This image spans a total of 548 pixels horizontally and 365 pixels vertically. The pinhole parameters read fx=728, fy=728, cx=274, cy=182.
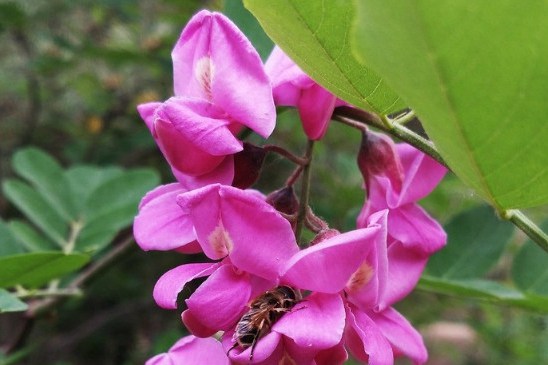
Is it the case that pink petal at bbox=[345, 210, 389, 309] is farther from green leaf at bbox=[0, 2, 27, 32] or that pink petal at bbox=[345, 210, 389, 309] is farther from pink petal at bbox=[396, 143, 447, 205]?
green leaf at bbox=[0, 2, 27, 32]

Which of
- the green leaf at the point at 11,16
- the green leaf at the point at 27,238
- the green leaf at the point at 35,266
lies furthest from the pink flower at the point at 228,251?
the green leaf at the point at 11,16

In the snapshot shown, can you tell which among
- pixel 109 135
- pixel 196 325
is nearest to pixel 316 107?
pixel 196 325

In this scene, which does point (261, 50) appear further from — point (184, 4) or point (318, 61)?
point (184, 4)

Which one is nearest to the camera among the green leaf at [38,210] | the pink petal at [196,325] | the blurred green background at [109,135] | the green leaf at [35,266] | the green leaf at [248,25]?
the pink petal at [196,325]

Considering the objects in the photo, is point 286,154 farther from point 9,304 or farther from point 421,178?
point 9,304

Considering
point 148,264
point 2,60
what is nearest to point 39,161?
point 148,264

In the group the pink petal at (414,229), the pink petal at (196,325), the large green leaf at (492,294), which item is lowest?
the large green leaf at (492,294)

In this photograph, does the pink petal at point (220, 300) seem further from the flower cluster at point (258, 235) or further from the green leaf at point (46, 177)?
the green leaf at point (46, 177)
